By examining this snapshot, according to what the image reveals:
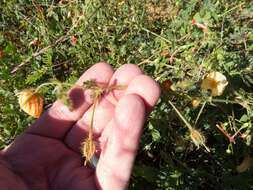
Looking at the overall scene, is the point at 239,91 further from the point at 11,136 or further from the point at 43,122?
the point at 11,136

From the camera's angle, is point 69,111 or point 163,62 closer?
point 69,111

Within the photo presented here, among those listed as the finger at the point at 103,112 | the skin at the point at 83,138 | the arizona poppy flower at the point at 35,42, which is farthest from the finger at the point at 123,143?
the arizona poppy flower at the point at 35,42

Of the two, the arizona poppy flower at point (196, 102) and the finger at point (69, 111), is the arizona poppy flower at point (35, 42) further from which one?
the arizona poppy flower at point (196, 102)

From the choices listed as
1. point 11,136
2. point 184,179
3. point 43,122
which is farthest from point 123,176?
point 11,136

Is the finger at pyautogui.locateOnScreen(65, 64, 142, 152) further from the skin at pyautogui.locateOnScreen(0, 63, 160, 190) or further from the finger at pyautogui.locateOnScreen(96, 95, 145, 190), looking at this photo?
the finger at pyautogui.locateOnScreen(96, 95, 145, 190)

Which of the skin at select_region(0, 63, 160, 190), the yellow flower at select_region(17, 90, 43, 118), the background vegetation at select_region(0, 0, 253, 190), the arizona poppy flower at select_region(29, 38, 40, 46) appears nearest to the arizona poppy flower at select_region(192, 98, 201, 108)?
the background vegetation at select_region(0, 0, 253, 190)

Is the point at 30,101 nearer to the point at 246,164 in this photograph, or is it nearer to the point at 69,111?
the point at 69,111

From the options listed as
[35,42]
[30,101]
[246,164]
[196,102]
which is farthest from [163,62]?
[35,42]
